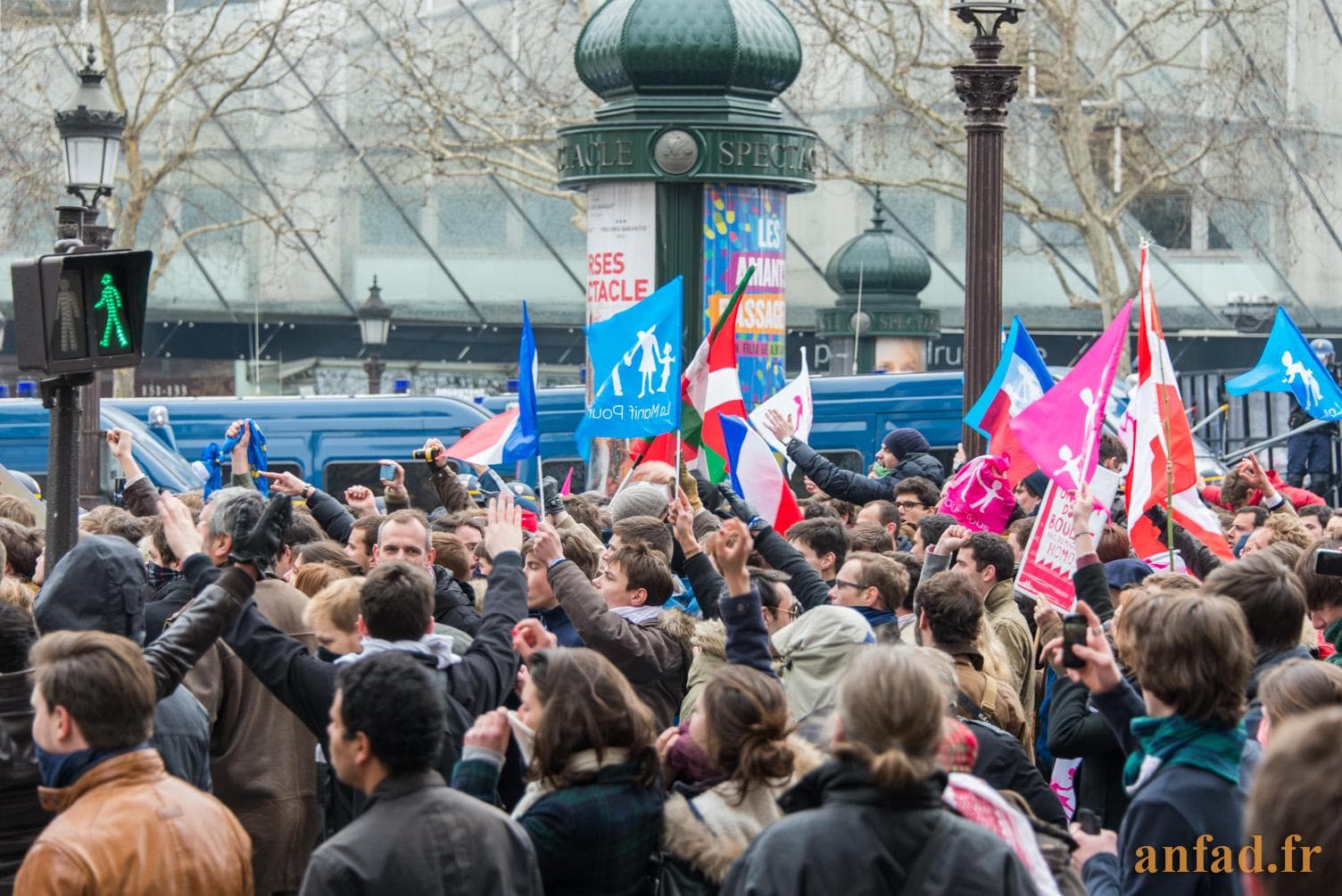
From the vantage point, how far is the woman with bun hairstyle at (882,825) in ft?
11.9

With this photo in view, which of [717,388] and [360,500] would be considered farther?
[717,388]

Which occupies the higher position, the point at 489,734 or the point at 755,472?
the point at 755,472

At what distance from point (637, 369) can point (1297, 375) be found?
176 inches

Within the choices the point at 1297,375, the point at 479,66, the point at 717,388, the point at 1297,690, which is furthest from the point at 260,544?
the point at 479,66

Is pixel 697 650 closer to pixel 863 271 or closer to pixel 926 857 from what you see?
pixel 926 857

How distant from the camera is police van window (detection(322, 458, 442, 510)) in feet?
59.9

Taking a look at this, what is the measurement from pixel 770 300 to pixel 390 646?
29.3ft

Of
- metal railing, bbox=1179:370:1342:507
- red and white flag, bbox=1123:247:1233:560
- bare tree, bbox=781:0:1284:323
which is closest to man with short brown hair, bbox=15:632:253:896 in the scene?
red and white flag, bbox=1123:247:1233:560

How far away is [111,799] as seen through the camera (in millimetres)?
4012

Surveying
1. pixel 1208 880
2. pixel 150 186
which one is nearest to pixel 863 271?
pixel 150 186

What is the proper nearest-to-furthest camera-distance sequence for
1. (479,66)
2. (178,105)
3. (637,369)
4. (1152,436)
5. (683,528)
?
1. (683,528)
2. (1152,436)
3. (637,369)
4. (479,66)
5. (178,105)

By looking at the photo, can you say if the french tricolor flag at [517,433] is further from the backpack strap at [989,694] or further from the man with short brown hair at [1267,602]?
the man with short brown hair at [1267,602]

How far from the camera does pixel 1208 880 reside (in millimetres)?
4133

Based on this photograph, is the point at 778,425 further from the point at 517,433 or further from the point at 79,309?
the point at 79,309
